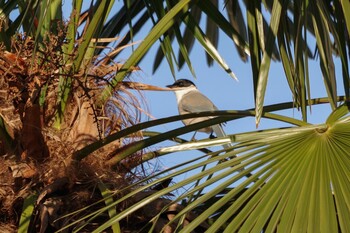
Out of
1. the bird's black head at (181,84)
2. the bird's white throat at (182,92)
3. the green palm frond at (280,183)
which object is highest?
the bird's black head at (181,84)

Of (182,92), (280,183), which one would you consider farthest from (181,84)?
(280,183)

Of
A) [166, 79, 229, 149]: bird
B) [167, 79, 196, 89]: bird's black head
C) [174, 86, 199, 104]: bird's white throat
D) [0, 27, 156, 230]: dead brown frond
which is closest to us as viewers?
[0, 27, 156, 230]: dead brown frond

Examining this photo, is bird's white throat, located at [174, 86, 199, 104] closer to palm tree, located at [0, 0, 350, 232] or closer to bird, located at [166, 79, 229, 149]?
bird, located at [166, 79, 229, 149]

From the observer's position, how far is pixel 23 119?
132 inches

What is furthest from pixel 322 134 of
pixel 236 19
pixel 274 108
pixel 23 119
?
pixel 236 19

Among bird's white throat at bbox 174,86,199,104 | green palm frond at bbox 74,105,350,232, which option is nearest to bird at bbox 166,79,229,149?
bird's white throat at bbox 174,86,199,104

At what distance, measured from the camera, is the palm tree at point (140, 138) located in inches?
111

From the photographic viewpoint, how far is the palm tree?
281 centimetres

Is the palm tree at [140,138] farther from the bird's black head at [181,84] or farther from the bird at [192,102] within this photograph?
the bird's black head at [181,84]

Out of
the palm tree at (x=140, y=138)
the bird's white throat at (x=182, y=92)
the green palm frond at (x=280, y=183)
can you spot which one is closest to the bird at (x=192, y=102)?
the bird's white throat at (x=182, y=92)

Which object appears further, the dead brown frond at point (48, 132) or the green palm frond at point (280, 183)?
the dead brown frond at point (48, 132)

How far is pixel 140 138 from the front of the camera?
12.0ft

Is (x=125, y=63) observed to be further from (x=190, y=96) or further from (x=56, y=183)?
(x=190, y=96)

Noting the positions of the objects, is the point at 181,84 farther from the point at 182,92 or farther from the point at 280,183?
the point at 280,183
